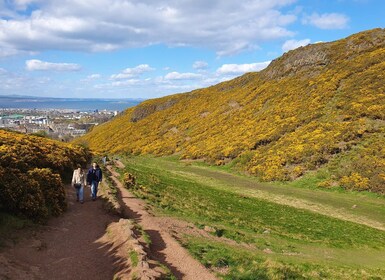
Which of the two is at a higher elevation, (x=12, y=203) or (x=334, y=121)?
(x=334, y=121)

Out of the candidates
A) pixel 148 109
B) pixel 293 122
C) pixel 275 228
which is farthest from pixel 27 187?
pixel 148 109

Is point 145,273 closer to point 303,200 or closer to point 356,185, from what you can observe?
point 303,200

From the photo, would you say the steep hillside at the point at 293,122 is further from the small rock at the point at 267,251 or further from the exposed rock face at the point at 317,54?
the small rock at the point at 267,251

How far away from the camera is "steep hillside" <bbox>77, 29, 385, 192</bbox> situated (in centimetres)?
4428

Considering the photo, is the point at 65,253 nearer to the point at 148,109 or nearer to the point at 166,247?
the point at 166,247

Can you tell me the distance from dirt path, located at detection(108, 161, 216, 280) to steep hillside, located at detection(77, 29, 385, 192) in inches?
1008

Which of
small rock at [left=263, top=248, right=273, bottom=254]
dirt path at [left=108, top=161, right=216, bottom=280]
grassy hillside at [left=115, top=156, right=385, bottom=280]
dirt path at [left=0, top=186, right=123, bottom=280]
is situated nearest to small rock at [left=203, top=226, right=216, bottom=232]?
grassy hillside at [left=115, top=156, right=385, bottom=280]

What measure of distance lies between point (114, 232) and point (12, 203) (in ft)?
16.3

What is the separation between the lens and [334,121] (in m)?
51.3

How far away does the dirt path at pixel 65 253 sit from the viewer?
503 inches

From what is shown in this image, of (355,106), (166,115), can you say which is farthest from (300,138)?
(166,115)

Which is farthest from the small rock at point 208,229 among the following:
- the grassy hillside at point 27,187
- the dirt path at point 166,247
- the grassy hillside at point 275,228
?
the grassy hillside at point 27,187

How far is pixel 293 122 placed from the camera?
56.7 metres

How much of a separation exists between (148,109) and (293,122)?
217 ft
